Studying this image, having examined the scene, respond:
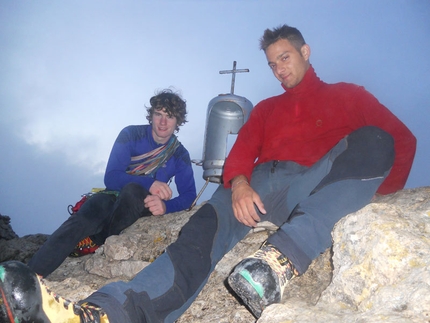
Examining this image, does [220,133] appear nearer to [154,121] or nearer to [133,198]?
[154,121]

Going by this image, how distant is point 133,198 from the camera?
13.8 feet

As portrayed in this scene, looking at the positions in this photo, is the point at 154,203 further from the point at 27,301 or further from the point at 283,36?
the point at 27,301

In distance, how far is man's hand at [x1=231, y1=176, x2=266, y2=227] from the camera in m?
2.44

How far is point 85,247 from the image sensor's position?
405 centimetres

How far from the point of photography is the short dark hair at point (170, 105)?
5.15 m

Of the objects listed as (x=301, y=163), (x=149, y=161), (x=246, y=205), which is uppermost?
(x=301, y=163)

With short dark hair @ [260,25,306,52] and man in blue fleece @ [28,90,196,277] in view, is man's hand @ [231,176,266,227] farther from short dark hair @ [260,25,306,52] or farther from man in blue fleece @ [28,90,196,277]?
man in blue fleece @ [28,90,196,277]

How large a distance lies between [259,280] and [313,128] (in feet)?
6.06

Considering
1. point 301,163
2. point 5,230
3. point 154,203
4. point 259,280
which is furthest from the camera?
point 5,230

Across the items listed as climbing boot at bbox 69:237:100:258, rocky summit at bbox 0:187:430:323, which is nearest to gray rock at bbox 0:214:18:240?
climbing boot at bbox 69:237:100:258

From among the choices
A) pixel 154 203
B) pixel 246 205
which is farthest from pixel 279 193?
pixel 154 203

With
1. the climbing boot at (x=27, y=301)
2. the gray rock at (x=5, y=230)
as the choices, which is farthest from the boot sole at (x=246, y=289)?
the gray rock at (x=5, y=230)

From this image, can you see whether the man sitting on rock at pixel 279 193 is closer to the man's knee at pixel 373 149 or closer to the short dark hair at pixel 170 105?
the man's knee at pixel 373 149

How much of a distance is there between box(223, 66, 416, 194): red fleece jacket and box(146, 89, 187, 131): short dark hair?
2084 millimetres
